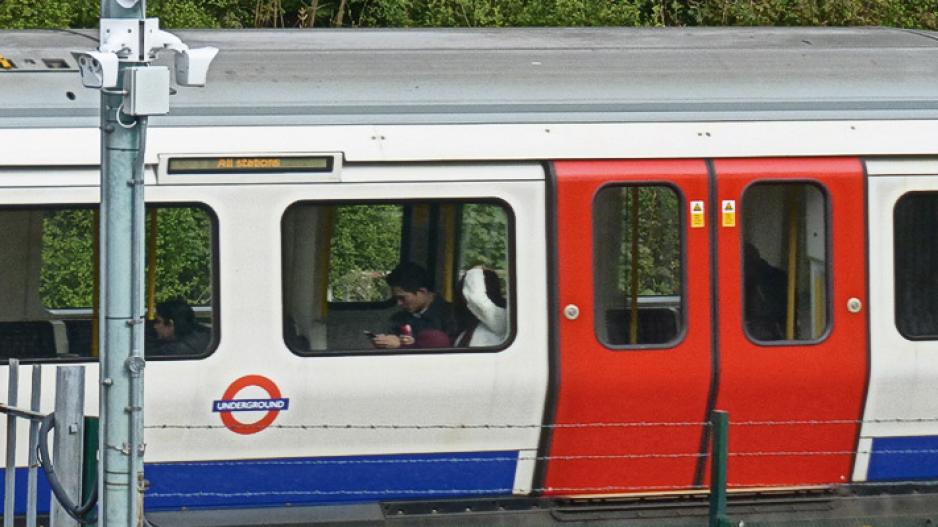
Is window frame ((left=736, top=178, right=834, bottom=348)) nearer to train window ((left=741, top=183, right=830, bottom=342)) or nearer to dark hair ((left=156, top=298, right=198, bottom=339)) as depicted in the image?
train window ((left=741, top=183, right=830, bottom=342))

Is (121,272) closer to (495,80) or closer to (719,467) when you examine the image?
(719,467)

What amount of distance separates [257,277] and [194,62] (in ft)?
7.58

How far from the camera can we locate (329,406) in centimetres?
859

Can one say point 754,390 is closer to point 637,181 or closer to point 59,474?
point 637,181

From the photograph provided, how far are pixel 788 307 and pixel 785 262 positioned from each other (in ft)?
0.79

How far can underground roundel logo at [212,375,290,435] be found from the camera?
27.9 feet

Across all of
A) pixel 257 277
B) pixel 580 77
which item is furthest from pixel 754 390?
pixel 257 277

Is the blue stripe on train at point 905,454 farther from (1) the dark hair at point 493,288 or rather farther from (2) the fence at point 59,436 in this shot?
(2) the fence at point 59,436

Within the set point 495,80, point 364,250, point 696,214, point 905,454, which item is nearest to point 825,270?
point 696,214

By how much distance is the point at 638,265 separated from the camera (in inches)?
352

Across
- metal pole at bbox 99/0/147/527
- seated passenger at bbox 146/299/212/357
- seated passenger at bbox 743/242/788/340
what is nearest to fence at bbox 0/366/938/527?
seated passenger at bbox 146/299/212/357

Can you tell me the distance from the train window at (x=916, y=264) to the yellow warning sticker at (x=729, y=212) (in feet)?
2.88

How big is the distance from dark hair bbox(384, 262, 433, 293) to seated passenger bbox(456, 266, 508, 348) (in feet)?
0.64

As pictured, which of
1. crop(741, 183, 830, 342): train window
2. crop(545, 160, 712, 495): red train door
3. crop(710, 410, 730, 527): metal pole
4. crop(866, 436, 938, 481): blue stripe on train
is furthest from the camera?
crop(866, 436, 938, 481): blue stripe on train
